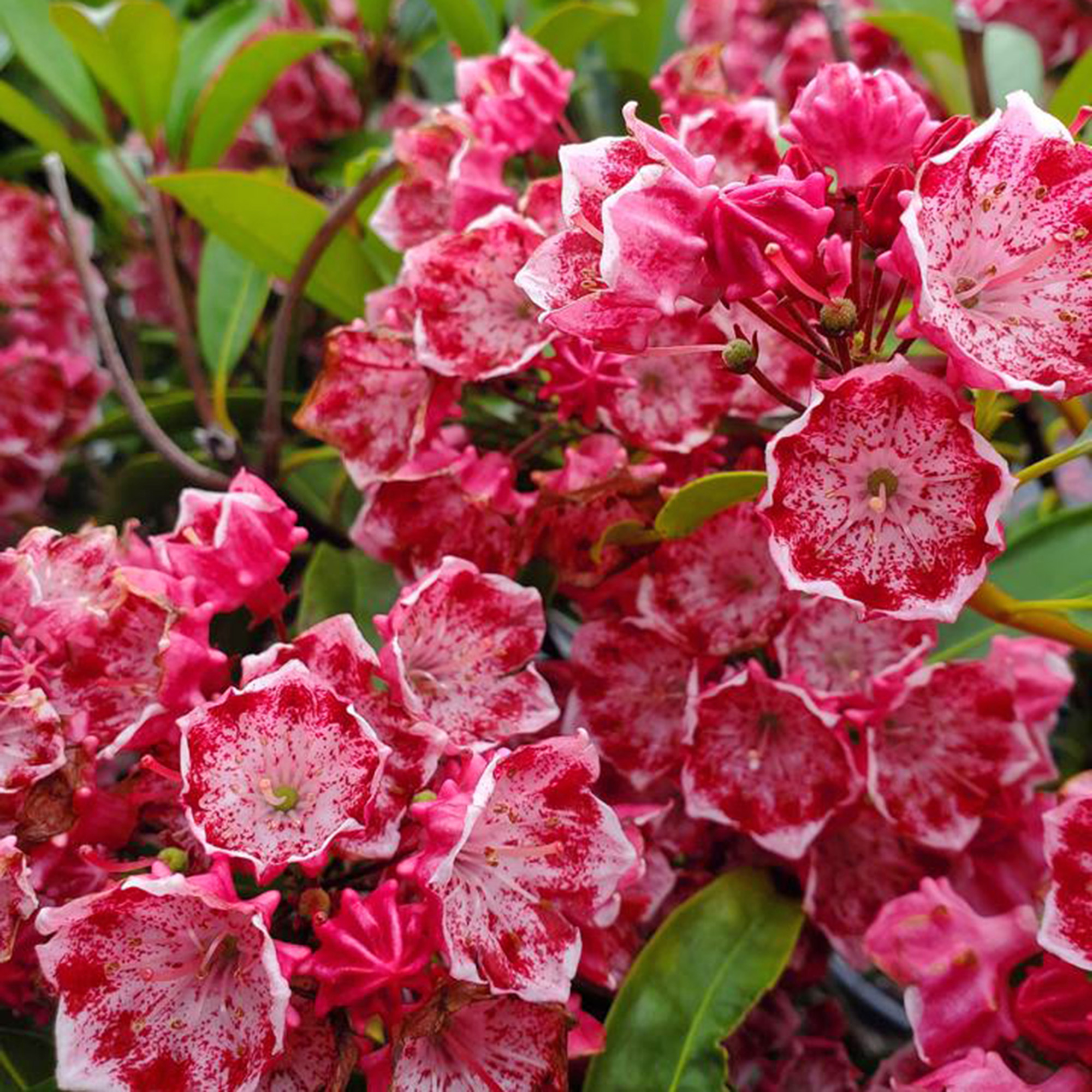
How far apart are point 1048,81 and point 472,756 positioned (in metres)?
1.28

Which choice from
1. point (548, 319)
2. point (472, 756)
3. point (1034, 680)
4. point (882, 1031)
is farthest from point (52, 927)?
point (882, 1031)

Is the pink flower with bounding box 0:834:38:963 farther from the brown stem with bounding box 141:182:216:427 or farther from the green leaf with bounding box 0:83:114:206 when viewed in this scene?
the green leaf with bounding box 0:83:114:206

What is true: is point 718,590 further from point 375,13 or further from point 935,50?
point 375,13

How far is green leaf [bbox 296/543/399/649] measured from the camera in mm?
1095

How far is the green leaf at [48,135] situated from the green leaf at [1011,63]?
3.17ft

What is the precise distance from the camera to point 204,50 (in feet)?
5.17

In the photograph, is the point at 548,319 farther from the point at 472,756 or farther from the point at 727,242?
the point at 472,756

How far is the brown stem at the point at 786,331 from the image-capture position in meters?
0.77

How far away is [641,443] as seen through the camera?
3.32 feet

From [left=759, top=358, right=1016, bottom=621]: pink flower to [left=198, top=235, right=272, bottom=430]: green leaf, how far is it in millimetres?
759

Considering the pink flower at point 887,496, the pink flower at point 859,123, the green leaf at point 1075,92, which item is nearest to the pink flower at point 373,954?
the pink flower at point 887,496

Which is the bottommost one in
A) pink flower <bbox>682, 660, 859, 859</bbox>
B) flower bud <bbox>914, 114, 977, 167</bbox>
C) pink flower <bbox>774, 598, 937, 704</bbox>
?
pink flower <bbox>682, 660, 859, 859</bbox>

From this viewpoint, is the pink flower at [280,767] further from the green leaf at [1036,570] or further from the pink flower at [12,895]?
the green leaf at [1036,570]

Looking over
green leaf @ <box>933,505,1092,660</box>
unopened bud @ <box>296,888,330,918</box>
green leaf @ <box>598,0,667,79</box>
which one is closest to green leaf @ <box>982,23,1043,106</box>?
green leaf @ <box>598,0,667,79</box>
